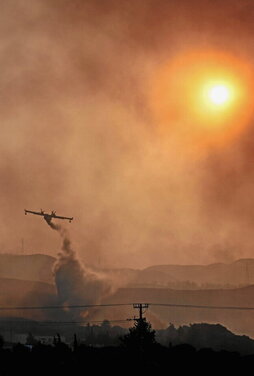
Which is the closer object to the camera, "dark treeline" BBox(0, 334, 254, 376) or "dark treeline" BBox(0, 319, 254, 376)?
"dark treeline" BBox(0, 319, 254, 376)

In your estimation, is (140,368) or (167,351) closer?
(140,368)

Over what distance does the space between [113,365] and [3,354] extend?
125 feet

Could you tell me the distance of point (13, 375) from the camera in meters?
149

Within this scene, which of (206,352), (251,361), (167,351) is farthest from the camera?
(167,351)

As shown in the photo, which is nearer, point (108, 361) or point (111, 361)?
point (111, 361)

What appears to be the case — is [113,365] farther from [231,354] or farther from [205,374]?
[231,354]

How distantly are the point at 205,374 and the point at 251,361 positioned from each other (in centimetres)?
1593

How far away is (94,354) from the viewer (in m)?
167

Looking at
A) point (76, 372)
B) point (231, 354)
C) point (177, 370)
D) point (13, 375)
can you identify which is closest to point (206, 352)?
point (231, 354)

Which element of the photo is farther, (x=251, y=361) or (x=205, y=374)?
(x=251, y=361)

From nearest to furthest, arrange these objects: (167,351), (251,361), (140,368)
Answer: (140,368), (251,361), (167,351)

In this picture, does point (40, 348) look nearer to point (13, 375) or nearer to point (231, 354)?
point (13, 375)

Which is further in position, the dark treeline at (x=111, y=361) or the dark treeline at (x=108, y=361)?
the dark treeline at (x=108, y=361)

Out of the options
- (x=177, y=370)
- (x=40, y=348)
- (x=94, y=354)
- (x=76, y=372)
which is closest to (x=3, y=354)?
(x=40, y=348)
